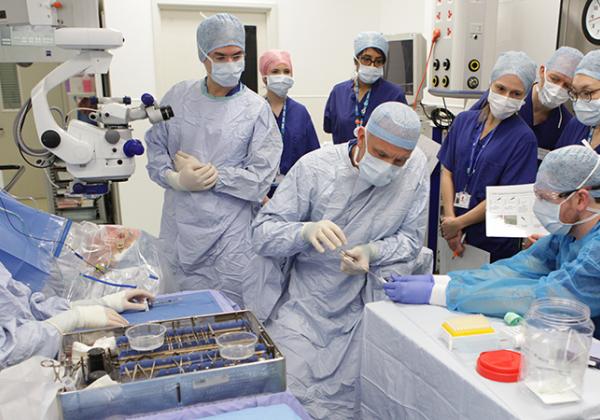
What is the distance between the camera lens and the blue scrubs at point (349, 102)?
312 centimetres

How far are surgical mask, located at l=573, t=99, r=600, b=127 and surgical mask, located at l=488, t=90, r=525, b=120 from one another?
0.27 meters

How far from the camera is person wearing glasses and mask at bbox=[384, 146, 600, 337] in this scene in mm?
1347

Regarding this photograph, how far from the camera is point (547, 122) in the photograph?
106 inches

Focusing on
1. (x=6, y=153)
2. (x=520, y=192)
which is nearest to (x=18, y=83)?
(x=6, y=153)

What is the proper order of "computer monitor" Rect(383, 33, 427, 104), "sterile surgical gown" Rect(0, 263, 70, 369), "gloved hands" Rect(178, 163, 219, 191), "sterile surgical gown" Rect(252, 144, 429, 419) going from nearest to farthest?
"sterile surgical gown" Rect(0, 263, 70, 369) < "sterile surgical gown" Rect(252, 144, 429, 419) < "gloved hands" Rect(178, 163, 219, 191) < "computer monitor" Rect(383, 33, 427, 104)

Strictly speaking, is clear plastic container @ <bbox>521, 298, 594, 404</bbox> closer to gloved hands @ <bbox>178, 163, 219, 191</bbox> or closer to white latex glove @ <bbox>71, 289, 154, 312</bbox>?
white latex glove @ <bbox>71, 289, 154, 312</bbox>

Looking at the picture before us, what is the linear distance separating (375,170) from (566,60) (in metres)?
1.23

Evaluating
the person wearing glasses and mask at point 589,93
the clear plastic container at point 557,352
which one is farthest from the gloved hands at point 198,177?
the person wearing glasses and mask at point 589,93

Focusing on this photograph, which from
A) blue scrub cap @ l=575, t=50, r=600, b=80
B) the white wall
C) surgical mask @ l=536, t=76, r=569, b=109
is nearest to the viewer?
blue scrub cap @ l=575, t=50, r=600, b=80

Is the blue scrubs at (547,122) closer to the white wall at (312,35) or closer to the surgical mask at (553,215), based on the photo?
the white wall at (312,35)

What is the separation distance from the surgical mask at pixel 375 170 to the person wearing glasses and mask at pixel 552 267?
353 mm

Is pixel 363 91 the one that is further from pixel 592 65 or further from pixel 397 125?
pixel 397 125

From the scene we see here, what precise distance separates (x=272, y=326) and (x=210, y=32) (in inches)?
47.2

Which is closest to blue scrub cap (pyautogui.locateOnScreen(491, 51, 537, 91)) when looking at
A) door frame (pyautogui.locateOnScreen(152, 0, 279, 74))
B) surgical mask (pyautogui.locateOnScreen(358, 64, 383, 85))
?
surgical mask (pyautogui.locateOnScreen(358, 64, 383, 85))
